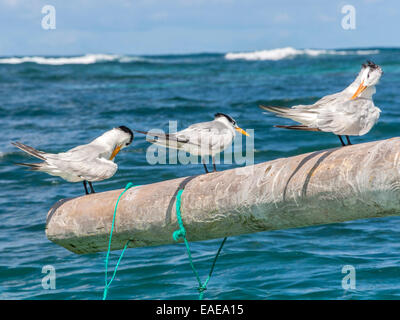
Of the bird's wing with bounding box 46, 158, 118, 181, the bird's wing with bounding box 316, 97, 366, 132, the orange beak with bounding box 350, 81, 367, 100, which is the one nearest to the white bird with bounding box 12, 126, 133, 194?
the bird's wing with bounding box 46, 158, 118, 181

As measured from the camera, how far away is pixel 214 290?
6.37 m

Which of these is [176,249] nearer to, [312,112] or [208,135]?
[208,135]

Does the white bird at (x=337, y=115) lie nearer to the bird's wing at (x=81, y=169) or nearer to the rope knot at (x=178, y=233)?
the rope knot at (x=178, y=233)

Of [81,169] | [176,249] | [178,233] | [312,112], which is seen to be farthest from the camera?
[176,249]

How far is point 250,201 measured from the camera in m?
4.36

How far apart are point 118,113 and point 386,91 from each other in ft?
33.3

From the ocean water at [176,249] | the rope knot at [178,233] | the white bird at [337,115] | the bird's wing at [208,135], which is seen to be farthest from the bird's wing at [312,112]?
the ocean water at [176,249]

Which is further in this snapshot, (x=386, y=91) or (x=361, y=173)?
(x=386, y=91)

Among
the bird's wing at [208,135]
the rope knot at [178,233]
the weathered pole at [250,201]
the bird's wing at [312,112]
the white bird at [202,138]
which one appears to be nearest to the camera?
the weathered pole at [250,201]

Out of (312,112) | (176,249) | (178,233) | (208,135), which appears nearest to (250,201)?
(178,233)

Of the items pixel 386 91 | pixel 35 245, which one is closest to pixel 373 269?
pixel 35 245

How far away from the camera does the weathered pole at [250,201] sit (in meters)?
3.82

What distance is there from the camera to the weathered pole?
3818mm

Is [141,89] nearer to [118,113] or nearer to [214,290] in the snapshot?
[118,113]
